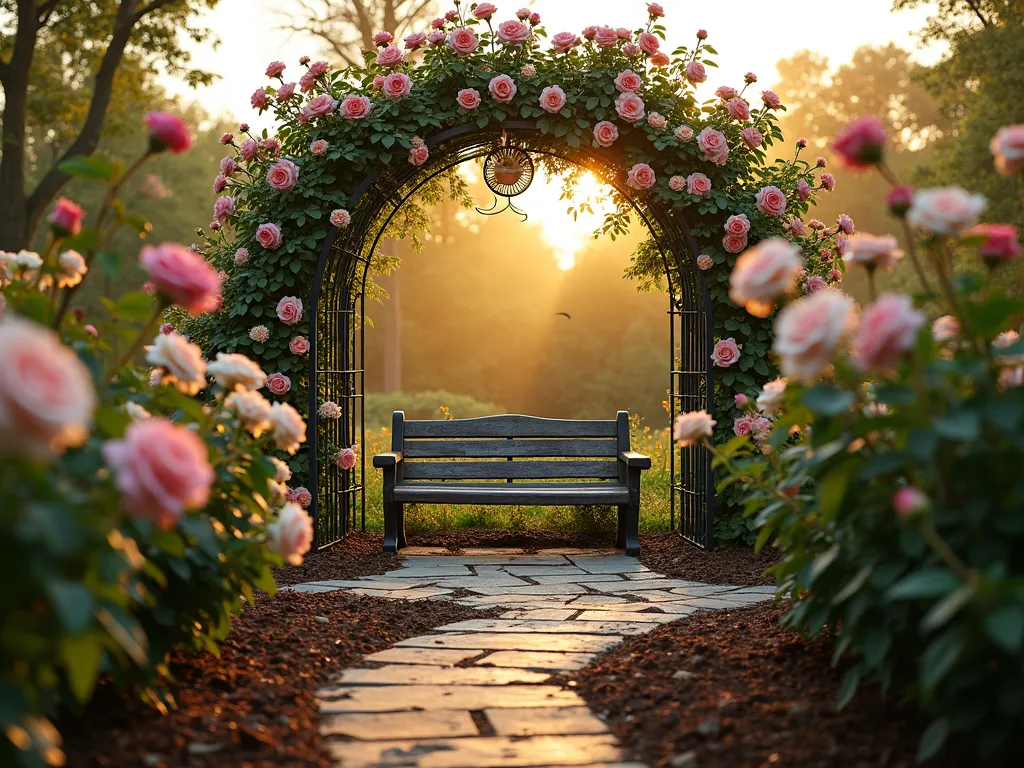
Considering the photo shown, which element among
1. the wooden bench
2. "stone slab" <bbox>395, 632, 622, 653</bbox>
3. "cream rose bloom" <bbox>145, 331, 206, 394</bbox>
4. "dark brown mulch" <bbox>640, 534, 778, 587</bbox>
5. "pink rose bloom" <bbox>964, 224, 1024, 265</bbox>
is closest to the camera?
"pink rose bloom" <bbox>964, 224, 1024, 265</bbox>

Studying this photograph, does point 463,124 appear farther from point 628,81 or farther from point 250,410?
point 250,410

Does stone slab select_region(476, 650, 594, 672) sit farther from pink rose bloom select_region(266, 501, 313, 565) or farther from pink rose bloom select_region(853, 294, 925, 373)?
pink rose bloom select_region(853, 294, 925, 373)

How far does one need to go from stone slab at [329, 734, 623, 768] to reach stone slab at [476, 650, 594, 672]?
2.42ft

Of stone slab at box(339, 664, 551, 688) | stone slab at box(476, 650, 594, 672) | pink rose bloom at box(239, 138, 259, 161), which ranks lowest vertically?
stone slab at box(476, 650, 594, 672)

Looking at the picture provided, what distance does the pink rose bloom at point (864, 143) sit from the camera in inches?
79.4

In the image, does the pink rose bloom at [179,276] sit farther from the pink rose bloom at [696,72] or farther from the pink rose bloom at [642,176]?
the pink rose bloom at [696,72]

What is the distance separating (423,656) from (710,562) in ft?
9.01

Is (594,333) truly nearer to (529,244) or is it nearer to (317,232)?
(529,244)

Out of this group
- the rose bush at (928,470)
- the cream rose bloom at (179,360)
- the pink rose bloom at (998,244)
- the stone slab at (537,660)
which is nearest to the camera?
the rose bush at (928,470)

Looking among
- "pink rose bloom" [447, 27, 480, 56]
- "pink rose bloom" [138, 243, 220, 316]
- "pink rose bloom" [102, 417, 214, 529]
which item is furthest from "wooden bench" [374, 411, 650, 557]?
"pink rose bloom" [102, 417, 214, 529]

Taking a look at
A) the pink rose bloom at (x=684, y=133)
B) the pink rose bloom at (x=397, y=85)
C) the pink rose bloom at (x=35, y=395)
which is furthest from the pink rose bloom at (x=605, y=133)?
the pink rose bloom at (x=35, y=395)

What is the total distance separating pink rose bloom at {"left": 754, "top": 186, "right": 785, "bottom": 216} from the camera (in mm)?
5969

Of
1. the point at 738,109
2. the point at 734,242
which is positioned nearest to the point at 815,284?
the point at 734,242

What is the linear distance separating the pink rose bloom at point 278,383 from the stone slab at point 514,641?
252 centimetres
